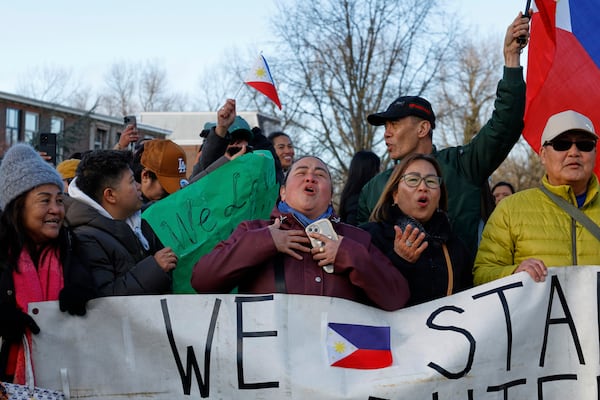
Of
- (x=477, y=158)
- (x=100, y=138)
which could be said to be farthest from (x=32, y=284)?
(x=100, y=138)

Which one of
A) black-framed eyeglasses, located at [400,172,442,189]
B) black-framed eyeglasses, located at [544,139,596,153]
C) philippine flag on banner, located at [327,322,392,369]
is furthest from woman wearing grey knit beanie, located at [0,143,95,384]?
black-framed eyeglasses, located at [544,139,596,153]

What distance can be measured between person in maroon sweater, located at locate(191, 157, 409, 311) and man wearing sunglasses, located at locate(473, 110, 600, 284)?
0.61m

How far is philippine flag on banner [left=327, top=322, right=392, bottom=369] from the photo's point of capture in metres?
3.93

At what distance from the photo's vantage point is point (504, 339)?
4.15 metres

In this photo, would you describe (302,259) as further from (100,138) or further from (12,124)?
(100,138)

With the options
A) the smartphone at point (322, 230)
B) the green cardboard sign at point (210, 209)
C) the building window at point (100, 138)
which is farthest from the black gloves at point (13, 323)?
the building window at point (100, 138)

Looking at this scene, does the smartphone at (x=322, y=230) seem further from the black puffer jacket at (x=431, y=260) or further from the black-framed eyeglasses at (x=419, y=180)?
the black-framed eyeglasses at (x=419, y=180)

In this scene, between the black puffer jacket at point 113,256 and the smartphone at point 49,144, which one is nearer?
the black puffer jacket at point 113,256

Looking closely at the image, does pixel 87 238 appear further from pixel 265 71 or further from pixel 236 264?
pixel 265 71

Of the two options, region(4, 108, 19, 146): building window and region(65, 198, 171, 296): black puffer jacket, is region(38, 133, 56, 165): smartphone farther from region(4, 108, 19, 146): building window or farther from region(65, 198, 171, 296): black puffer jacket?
region(4, 108, 19, 146): building window

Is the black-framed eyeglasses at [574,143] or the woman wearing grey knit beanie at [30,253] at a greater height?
the black-framed eyeglasses at [574,143]

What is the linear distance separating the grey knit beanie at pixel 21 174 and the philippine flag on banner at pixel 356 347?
1.47 meters

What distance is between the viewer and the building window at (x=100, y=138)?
54.5 m

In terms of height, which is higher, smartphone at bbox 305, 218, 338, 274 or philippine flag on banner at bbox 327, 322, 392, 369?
smartphone at bbox 305, 218, 338, 274
